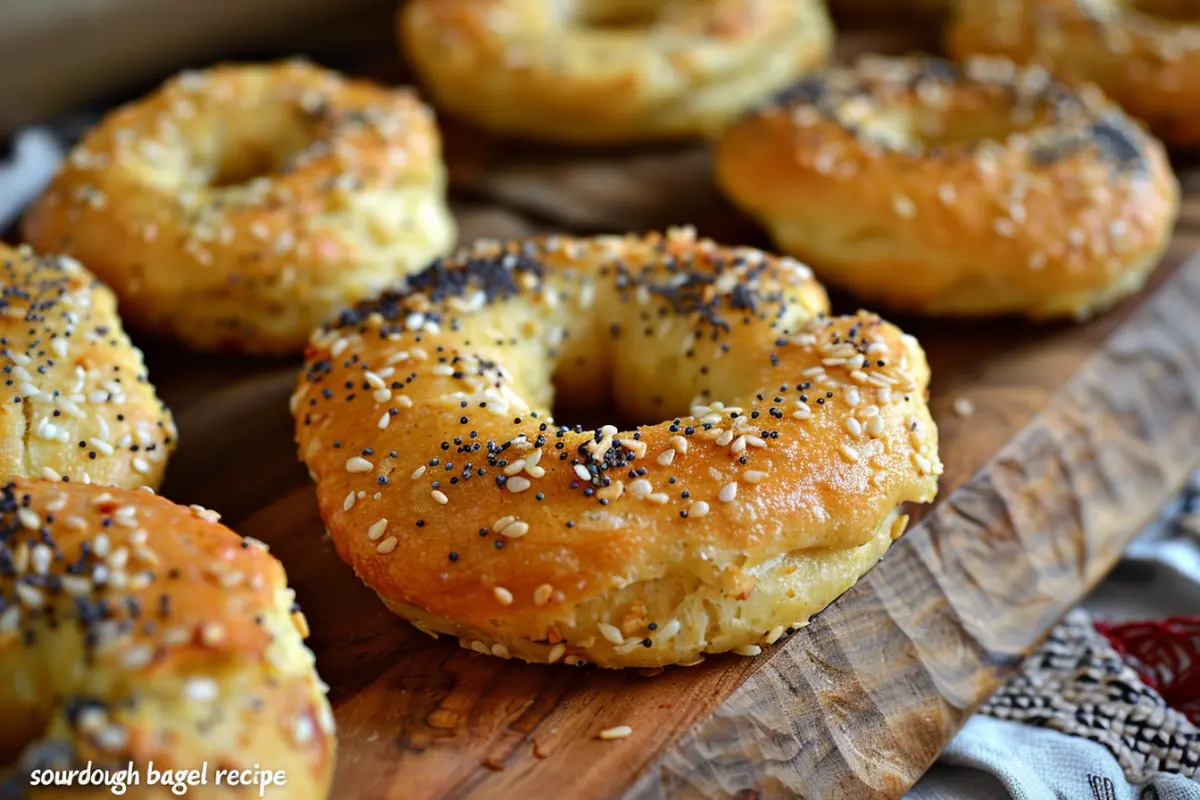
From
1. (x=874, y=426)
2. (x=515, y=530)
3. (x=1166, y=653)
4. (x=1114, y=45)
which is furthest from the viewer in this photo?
(x=1114, y=45)

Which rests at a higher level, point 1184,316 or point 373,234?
point 373,234

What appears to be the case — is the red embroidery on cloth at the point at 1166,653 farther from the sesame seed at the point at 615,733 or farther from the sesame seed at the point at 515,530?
the sesame seed at the point at 515,530

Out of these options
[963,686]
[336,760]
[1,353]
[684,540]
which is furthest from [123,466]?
[963,686]

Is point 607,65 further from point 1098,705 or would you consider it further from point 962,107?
point 1098,705

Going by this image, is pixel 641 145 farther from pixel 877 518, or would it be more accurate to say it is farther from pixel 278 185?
pixel 877 518

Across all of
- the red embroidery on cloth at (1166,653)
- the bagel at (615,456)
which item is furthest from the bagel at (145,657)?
the red embroidery on cloth at (1166,653)

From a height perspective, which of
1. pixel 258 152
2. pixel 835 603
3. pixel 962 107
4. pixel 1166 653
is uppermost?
pixel 258 152

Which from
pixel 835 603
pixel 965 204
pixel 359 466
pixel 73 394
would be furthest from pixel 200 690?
pixel 965 204

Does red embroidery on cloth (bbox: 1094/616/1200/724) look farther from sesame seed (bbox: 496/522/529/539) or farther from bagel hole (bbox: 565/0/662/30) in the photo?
bagel hole (bbox: 565/0/662/30)
